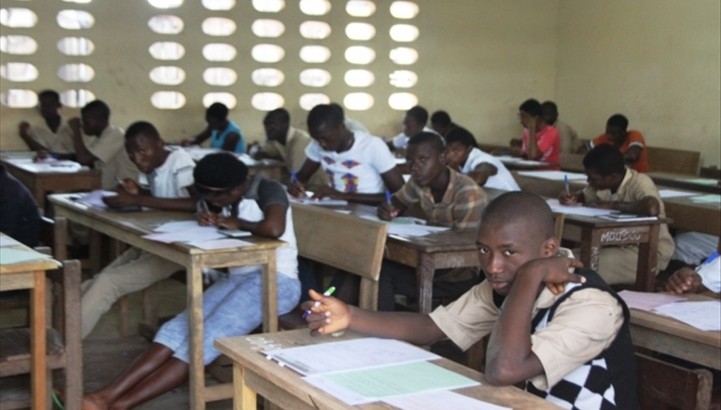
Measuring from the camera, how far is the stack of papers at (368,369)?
1.93 meters

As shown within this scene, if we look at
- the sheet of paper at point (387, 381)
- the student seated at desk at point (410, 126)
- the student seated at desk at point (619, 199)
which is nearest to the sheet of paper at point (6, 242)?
the sheet of paper at point (387, 381)

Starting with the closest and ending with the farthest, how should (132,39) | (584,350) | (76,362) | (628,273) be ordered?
(584,350) < (76,362) < (628,273) < (132,39)

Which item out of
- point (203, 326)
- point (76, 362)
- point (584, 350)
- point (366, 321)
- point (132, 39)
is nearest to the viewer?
point (584, 350)

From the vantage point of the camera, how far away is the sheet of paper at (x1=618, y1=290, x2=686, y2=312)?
2848mm

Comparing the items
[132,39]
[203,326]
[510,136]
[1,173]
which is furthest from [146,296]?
[510,136]

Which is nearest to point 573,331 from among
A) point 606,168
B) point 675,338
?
point 675,338

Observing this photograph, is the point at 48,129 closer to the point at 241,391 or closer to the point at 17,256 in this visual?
the point at 17,256

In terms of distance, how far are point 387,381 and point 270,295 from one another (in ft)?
6.15

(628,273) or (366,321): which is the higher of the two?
(366,321)

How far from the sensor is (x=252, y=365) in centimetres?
212

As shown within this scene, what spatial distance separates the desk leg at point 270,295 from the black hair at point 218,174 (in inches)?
14.7

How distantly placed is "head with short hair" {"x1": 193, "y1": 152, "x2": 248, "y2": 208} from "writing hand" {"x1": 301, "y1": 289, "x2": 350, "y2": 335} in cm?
171

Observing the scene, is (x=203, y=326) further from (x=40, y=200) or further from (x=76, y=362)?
(x=40, y=200)

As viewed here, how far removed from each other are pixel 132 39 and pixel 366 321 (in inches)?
289
